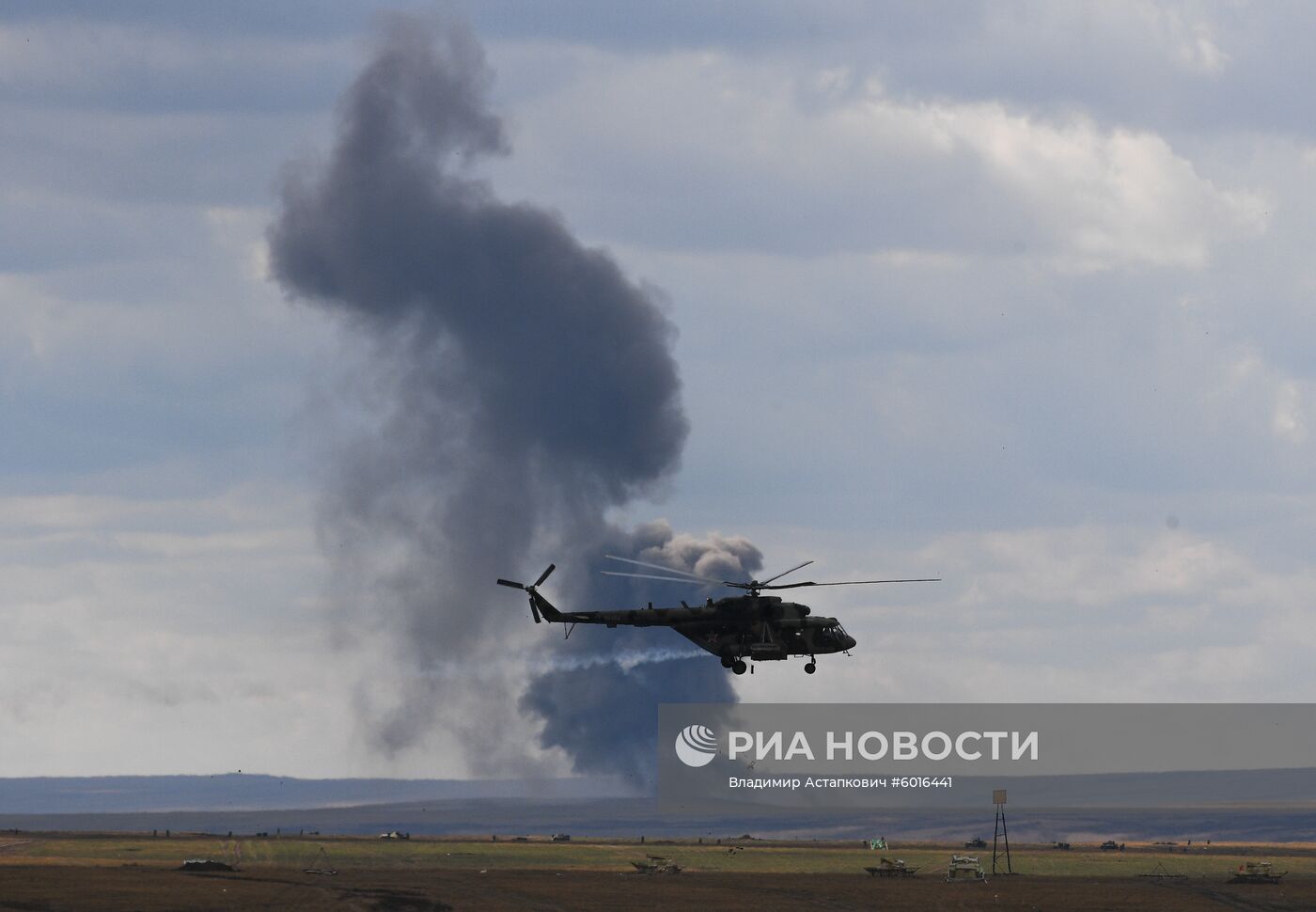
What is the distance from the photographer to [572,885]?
5576 inches

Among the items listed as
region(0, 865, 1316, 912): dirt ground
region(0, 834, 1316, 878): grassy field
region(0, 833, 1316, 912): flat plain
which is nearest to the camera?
region(0, 865, 1316, 912): dirt ground

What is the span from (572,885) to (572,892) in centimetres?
840

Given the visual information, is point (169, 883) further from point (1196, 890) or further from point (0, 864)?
point (1196, 890)

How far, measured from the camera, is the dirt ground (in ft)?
395

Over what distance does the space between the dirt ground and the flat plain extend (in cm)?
16

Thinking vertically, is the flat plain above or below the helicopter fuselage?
below

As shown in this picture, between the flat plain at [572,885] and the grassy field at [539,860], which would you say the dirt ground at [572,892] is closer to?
the flat plain at [572,885]

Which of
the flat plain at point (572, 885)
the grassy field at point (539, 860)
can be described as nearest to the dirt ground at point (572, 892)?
the flat plain at point (572, 885)

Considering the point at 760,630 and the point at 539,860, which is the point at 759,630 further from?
the point at 539,860

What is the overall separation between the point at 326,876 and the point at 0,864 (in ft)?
108

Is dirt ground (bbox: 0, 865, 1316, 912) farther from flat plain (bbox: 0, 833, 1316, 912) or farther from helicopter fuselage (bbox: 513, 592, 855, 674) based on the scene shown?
helicopter fuselage (bbox: 513, 592, 855, 674)

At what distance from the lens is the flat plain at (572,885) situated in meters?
122

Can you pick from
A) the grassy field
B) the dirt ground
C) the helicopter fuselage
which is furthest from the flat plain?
the helicopter fuselage

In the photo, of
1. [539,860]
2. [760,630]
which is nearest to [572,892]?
[760,630]
